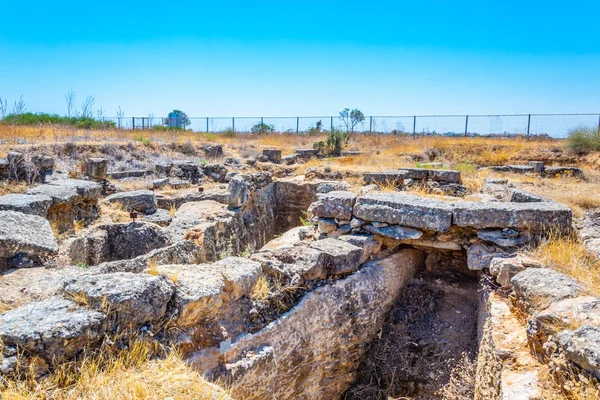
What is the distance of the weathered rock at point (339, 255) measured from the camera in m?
4.00

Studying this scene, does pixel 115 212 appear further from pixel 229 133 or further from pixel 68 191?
pixel 229 133

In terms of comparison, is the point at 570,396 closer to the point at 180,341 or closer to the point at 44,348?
the point at 180,341

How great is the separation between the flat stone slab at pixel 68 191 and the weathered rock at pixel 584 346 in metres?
5.75

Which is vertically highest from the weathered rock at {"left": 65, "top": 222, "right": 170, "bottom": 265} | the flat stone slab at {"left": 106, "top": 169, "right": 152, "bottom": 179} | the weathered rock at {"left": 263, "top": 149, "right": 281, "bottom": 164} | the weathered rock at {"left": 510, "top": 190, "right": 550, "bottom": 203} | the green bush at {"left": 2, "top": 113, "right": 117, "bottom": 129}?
the green bush at {"left": 2, "top": 113, "right": 117, "bottom": 129}

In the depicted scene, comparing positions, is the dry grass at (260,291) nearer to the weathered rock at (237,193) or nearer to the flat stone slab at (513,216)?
the flat stone slab at (513,216)

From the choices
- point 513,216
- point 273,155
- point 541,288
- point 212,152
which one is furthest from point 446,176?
point 212,152

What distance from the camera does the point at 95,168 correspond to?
852cm

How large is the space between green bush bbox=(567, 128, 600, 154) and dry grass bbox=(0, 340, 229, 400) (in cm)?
1710

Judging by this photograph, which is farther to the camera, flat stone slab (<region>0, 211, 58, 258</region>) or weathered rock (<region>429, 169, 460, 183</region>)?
weathered rock (<region>429, 169, 460, 183</region>)

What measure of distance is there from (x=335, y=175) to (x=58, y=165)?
258 inches

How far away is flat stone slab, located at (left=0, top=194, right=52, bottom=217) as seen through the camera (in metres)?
4.71

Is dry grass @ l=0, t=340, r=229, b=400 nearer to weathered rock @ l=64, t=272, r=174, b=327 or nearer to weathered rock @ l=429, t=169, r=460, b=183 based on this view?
weathered rock @ l=64, t=272, r=174, b=327

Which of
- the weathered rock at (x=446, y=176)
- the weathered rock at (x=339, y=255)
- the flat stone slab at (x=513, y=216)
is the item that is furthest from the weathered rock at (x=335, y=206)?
the weathered rock at (x=446, y=176)

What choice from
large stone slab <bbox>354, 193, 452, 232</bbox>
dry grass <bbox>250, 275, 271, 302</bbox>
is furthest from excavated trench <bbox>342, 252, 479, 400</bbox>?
dry grass <bbox>250, 275, 271, 302</bbox>
